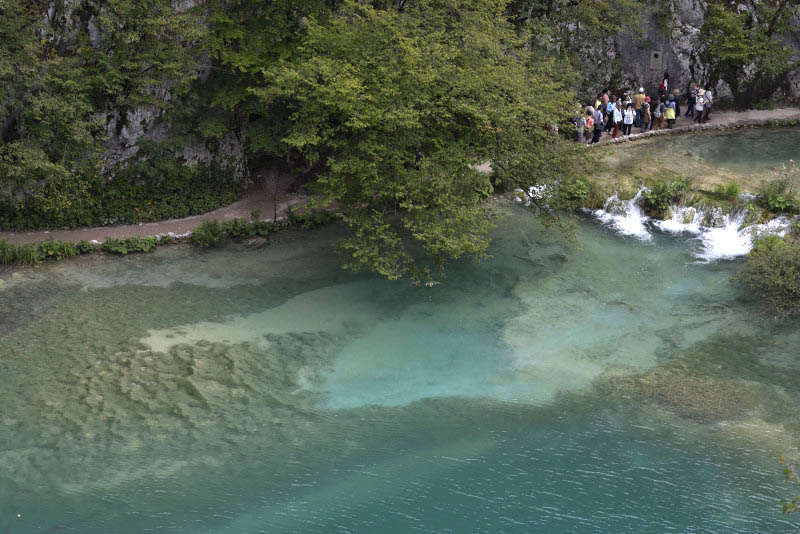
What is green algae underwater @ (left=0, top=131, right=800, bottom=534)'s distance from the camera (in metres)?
12.8

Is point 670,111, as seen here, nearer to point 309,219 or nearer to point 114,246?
point 309,219

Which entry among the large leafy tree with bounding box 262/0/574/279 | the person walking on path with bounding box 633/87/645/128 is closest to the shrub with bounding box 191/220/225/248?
the large leafy tree with bounding box 262/0/574/279

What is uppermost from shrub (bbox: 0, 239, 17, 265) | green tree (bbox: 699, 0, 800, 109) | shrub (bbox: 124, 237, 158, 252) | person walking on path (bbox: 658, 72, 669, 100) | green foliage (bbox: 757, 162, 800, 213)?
green tree (bbox: 699, 0, 800, 109)

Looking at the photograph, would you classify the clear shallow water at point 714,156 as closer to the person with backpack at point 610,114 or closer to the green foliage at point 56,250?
the person with backpack at point 610,114

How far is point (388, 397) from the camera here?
15500 mm

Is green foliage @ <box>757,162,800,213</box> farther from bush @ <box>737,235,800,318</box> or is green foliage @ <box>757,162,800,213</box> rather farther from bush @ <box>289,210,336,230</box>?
bush @ <box>289,210,336,230</box>

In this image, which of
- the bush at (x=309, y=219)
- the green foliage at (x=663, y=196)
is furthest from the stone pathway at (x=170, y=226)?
the green foliage at (x=663, y=196)

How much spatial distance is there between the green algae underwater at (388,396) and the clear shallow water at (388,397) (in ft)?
0.15

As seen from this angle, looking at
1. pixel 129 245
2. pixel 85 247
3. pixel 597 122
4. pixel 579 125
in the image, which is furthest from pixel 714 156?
pixel 85 247

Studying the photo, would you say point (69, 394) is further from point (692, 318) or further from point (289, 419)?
point (692, 318)

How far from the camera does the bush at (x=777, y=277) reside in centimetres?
1792

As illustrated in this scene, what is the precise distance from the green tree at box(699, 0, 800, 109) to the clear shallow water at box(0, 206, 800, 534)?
11.6m

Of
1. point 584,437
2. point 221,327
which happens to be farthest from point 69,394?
point 584,437

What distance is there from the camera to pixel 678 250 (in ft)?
70.3
